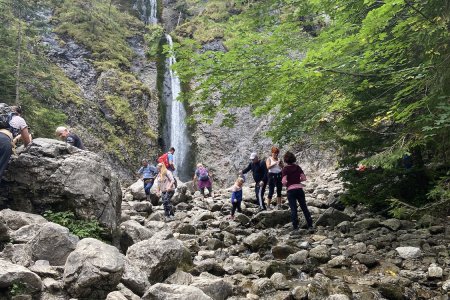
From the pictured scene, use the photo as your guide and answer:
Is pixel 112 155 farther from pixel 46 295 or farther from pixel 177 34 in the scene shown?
pixel 46 295

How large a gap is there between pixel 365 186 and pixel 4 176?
25.6 ft

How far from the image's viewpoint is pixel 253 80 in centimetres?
723

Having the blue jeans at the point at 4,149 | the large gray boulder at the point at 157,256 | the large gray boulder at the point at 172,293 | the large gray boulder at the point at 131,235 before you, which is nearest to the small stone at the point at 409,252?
the large gray boulder at the point at 157,256

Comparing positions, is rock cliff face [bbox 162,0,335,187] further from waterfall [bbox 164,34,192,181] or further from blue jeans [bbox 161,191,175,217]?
blue jeans [bbox 161,191,175,217]

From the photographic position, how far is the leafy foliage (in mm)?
6203

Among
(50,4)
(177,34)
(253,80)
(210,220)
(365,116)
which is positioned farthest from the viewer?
(177,34)

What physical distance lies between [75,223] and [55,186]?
79 centimetres

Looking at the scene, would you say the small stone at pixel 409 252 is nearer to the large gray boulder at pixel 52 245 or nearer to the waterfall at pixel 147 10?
the large gray boulder at pixel 52 245

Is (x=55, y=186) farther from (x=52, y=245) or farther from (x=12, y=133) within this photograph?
(x=52, y=245)

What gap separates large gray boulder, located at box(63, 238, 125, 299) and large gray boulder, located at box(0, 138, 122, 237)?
2119 mm

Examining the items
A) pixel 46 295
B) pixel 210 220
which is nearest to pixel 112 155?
pixel 210 220

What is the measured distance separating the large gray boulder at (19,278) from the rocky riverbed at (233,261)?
0.03 feet

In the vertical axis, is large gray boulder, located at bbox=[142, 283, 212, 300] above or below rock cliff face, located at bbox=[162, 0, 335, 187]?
below

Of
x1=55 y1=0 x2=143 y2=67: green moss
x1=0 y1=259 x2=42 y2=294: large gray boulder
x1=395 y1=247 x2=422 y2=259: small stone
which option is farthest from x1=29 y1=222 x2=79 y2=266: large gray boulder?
x1=55 y1=0 x2=143 y2=67: green moss
